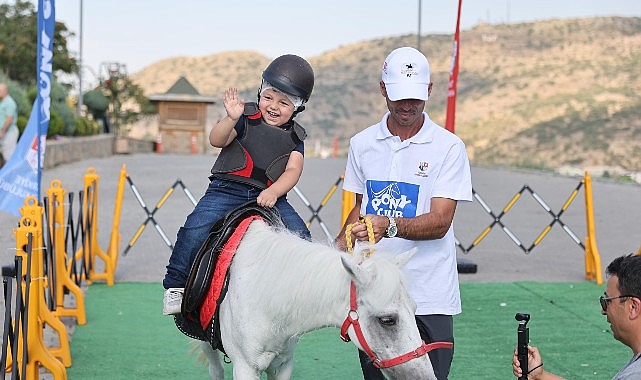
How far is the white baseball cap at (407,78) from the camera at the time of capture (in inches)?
163

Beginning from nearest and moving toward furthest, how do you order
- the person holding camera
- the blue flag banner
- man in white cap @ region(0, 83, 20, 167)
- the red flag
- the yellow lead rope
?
the person holding camera < the yellow lead rope < the blue flag banner < the red flag < man in white cap @ region(0, 83, 20, 167)

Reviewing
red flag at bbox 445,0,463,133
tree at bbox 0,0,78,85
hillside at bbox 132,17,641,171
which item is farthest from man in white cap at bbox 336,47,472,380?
hillside at bbox 132,17,641,171

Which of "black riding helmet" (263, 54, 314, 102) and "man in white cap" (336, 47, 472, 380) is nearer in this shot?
"man in white cap" (336, 47, 472, 380)

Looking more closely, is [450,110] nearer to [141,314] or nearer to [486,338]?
[486,338]

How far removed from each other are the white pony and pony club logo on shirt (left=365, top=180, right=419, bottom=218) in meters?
0.42

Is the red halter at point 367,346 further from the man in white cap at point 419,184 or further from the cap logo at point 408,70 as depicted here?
the cap logo at point 408,70

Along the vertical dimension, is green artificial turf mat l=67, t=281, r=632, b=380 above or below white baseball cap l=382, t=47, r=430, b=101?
below

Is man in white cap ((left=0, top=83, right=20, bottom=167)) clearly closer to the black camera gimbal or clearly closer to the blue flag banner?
the blue flag banner

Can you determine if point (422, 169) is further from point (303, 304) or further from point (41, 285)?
point (41, 285)

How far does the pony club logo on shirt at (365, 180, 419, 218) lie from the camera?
A: 14.1 ft

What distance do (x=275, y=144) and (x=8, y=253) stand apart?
27.0 ft

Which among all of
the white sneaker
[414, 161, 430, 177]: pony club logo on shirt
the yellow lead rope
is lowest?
the white sneaker

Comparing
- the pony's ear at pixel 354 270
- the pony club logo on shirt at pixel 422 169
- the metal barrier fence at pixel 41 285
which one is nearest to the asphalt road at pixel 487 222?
the pony club logo on shirt at pixel 422 169

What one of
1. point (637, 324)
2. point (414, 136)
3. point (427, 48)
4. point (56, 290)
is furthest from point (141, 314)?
point (427, 48)
